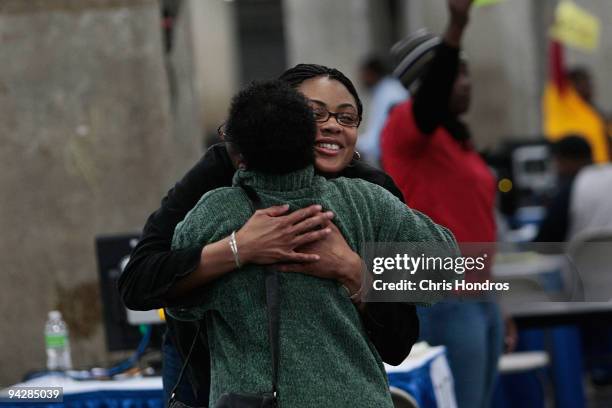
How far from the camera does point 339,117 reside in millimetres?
3102

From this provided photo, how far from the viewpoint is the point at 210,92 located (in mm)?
22406

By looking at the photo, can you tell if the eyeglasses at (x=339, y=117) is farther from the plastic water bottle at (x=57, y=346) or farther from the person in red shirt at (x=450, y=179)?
the plastic water bottle at (x=57, y=346)

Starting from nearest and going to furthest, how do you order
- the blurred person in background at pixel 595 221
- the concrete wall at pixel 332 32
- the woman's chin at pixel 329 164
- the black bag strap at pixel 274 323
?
1. the black bag strap at pixel 274 323
2. the woman's chin at pixel 329 164
3. the blurred person in background at pixel 595 221
4. the concrete wall at pixel 332 32

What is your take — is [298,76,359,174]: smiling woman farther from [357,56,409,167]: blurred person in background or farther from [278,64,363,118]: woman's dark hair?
[357,56,409,167]: blurred person in background

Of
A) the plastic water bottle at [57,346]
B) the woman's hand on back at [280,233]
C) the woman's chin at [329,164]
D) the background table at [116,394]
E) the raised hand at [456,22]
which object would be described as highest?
the raised hand at [456,22]

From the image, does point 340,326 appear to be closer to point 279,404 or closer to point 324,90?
point 279,404

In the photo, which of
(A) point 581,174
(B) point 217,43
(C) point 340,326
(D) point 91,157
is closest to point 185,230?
(C) point 340,326

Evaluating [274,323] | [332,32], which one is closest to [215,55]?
[332,32]

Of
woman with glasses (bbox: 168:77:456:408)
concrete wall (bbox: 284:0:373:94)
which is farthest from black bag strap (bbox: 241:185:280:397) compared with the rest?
concrete wall (bbox: 284:0:373:94)

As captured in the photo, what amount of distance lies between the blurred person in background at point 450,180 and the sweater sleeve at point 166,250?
1.45 m

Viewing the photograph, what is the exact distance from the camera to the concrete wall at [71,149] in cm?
623

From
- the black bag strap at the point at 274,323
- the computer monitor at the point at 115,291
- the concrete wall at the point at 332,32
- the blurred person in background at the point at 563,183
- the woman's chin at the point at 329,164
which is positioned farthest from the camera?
the concrete wall at the point at 332,32

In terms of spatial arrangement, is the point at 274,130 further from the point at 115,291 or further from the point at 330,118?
the point at 115,291

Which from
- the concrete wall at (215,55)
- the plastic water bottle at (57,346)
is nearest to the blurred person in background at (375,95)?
the plastic water bottle at (57,346)
